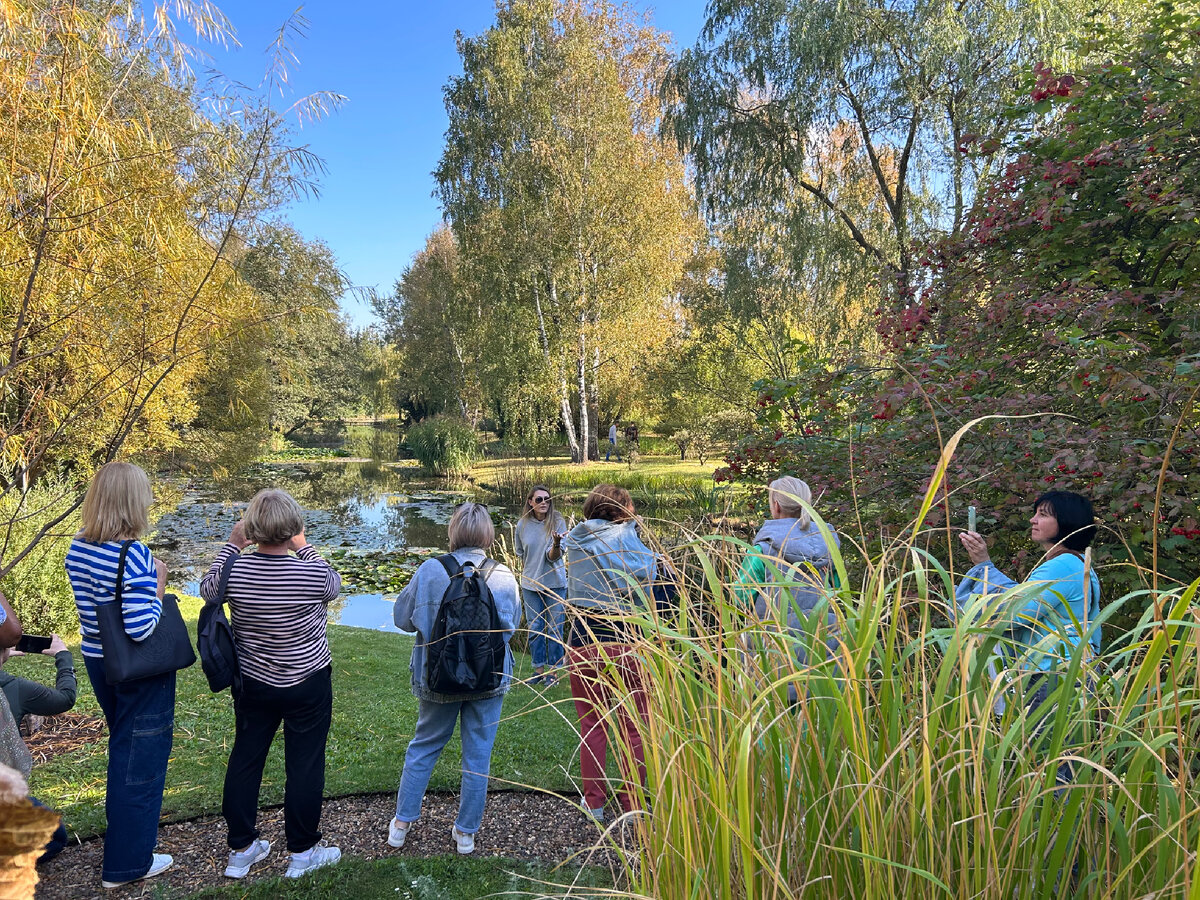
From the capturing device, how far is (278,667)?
3014mm

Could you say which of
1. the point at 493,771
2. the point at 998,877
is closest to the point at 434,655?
the point at 493,771

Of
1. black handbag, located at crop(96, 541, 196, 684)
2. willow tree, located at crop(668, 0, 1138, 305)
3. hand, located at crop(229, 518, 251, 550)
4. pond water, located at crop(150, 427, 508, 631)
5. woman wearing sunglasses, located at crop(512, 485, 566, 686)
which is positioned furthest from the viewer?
pond water, located at crop(150, 427, 508, 631)

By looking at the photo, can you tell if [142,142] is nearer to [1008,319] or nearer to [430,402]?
[1008,319]

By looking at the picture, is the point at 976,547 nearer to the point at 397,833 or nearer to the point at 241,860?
the point at 397,833

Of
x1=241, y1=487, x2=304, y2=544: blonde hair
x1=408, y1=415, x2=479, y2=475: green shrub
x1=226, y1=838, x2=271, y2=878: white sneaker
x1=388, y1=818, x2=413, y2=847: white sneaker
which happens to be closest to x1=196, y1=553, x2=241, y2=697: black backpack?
x1=241, y1=487, x2=304, y2=544: blonde hair

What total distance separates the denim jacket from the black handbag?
883 millimetres

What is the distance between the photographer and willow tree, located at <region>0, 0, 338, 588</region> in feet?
11.1

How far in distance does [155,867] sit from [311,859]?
635 mm

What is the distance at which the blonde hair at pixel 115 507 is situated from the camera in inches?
111

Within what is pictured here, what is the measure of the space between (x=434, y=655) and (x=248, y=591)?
82cm

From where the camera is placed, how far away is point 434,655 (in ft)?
10.3

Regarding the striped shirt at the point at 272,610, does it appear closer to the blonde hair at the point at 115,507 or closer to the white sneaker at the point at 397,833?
the blonde hair at the point at 115,507

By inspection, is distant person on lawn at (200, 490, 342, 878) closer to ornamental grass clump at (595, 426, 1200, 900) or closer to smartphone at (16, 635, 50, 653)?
smartphone at (16, 635, 50, 653)

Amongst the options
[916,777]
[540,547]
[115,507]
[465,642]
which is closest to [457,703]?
[465,642]
